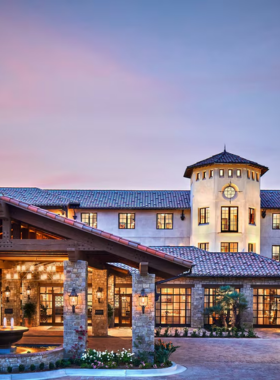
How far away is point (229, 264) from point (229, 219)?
7912 millimetres

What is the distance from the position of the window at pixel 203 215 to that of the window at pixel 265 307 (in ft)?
32.1

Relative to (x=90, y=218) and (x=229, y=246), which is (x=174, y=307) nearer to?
(x=229, y=246)

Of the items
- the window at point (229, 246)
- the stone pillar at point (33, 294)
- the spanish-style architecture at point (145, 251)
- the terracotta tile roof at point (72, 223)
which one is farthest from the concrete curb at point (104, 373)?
the window at point (229, 246)

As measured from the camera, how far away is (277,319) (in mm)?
31156

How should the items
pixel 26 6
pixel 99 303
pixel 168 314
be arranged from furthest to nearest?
pixel 168 314
pixel 99 303
pixel 26 6

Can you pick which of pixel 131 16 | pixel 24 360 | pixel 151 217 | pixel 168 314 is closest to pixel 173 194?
pixel 151 217

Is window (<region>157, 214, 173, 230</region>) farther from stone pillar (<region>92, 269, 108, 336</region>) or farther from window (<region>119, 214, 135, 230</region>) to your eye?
stone pillar (<region>92, 269, 108, 336</region>)

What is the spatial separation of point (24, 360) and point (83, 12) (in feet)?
45.2

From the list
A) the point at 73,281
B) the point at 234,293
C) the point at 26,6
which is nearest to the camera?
the point at 73,281

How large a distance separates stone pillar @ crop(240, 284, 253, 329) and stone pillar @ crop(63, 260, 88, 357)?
15.1 meters

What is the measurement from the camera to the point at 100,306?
25500mm

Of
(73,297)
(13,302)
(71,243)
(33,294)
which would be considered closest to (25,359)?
(73,297)

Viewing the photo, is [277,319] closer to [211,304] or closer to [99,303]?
[211,304]

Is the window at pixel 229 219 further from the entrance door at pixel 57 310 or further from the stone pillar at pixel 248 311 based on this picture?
the entrance door at pixel 57 310
